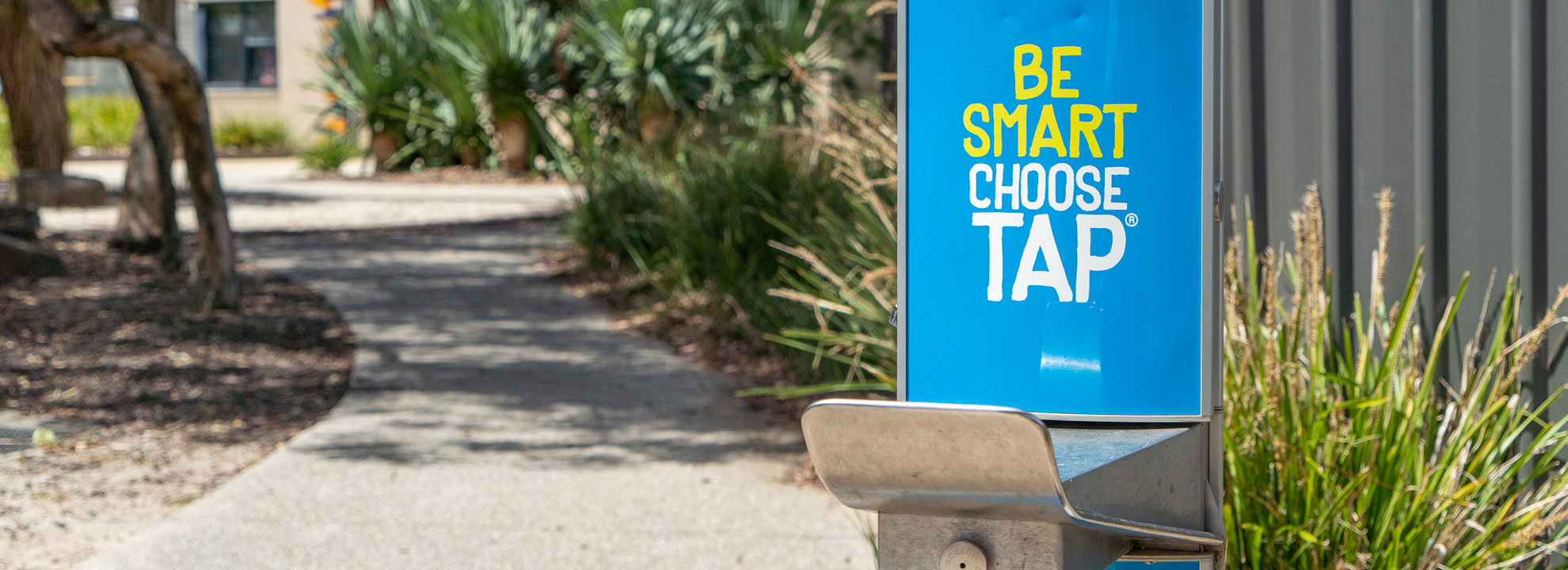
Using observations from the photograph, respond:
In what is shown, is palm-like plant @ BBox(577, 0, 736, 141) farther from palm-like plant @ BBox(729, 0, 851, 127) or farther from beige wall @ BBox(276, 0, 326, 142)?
beige wall @ BBox(276, 0, 326, 142)

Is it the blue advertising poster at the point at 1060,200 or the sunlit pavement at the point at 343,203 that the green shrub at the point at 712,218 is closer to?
the sunlit pavement at the point at 343,203

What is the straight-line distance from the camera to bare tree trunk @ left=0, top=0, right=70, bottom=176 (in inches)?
317

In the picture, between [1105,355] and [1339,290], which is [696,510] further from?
[1105,355]

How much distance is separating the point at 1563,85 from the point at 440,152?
16.8m

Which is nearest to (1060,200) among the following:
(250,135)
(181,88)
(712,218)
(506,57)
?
(712,218)

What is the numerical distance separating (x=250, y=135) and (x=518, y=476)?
21741mm

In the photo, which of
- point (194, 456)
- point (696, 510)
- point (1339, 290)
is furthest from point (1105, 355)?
point (194, 456)

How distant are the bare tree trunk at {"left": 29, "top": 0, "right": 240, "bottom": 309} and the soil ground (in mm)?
258

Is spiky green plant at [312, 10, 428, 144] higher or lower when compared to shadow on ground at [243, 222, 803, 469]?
higher

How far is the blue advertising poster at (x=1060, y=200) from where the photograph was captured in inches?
84.6

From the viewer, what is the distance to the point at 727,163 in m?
7.69

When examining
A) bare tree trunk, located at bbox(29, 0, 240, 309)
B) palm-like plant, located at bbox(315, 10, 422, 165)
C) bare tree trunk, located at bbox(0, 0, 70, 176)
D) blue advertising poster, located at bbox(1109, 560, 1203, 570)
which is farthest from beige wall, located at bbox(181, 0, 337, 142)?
blue advertising poster, located at bbox(1109, 560, 1203, 570)

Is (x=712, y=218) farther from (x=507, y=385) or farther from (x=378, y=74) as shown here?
(x=378, y=74)

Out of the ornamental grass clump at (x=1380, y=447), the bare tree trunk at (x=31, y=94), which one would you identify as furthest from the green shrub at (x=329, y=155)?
the ornamental grass clump at (x=1380, y=447)
